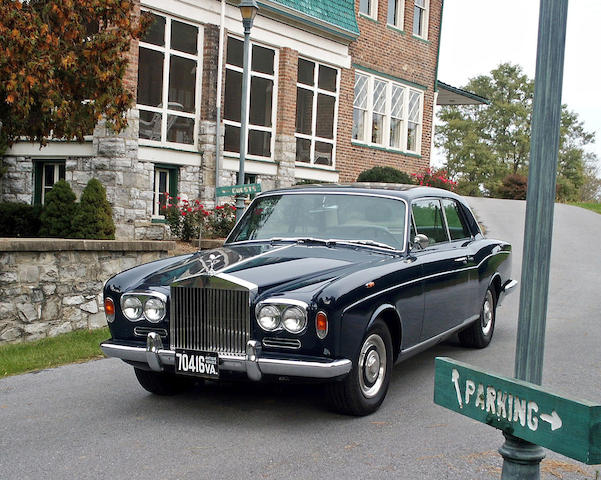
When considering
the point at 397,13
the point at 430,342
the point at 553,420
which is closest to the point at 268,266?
the point at 430,342

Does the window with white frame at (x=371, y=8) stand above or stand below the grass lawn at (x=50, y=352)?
above

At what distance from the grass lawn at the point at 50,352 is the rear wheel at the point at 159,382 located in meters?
1.69

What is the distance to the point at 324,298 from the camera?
16.4 ft

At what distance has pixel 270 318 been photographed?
5047 millimetres

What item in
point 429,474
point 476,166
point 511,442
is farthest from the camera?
point 476,166

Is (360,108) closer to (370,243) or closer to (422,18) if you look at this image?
(422,18)

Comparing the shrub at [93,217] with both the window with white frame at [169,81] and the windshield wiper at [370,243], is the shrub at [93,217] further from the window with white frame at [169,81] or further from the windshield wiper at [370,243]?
the windshield wiper at [370,243]

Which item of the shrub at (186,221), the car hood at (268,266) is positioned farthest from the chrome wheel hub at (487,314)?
the shrub at (186,221)

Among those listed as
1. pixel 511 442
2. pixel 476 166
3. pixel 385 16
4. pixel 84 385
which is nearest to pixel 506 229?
pixel 385 16

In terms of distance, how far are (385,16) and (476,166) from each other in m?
38.4

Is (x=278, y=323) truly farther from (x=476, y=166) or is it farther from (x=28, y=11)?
(x=476, y=166)

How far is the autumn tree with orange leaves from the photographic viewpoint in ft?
27.9

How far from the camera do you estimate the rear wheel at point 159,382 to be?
19.4 ft

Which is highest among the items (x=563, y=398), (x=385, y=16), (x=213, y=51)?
(x=385, y=16)
